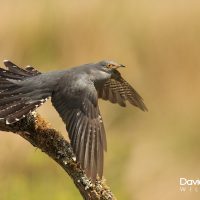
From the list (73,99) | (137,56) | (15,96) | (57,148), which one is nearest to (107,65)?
(73,99)

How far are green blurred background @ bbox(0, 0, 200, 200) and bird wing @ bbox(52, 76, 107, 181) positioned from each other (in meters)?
3.15

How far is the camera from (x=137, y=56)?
441 inches

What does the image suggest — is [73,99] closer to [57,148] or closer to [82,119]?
[82,119]

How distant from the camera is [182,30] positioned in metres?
11.2

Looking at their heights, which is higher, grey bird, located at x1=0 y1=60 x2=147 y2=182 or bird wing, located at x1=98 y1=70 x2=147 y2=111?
bird wing, located at x1=98 y1=70 x2=147 y2=111

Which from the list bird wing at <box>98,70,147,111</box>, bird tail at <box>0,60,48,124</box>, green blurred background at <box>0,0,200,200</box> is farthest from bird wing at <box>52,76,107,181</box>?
green blurred background at <box>0,0,200,200</box>

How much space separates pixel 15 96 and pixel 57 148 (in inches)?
26.9

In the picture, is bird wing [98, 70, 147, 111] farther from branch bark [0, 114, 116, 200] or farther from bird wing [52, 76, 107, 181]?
branch bark [0, 114, 116, 200]

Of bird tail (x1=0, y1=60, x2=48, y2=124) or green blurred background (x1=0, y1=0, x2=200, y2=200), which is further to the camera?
green blurred background (x1=0, y1=0, x2=200, y2=200)

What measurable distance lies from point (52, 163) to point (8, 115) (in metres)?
3.63

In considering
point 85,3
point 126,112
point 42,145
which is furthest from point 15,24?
point 42,145

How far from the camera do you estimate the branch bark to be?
6820 millimetres

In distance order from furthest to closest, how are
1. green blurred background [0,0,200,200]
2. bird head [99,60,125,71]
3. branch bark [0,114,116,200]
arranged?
green blurred background [0,0,200,200] < bird head [99,60,125,71] < branch bark [0,114,116,200]

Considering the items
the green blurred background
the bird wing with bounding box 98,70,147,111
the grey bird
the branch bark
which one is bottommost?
the branch bark
